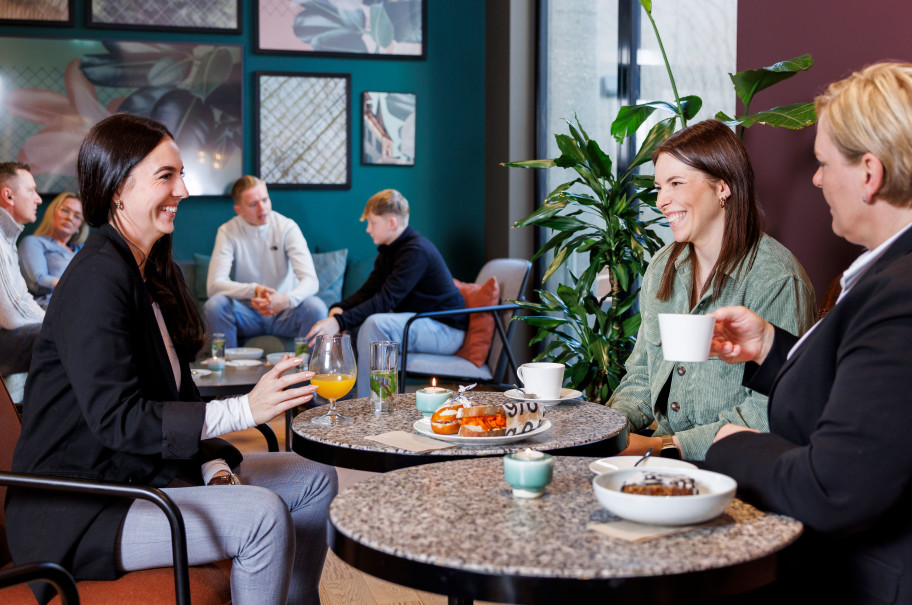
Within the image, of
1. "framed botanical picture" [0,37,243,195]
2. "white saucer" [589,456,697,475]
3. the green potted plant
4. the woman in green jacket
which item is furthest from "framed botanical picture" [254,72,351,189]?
"white saucer" [589,456,697,475]

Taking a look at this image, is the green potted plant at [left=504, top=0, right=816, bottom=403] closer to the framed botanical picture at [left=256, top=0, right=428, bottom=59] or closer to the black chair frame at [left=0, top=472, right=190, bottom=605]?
the black chair frame at [left=0, top=472, right=190, bottom=605]

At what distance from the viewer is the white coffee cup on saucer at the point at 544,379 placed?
187 cm

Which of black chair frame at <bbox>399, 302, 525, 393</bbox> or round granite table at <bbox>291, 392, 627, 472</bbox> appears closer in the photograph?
round granite table at <bbox>291, 392, 627, 472</bbox>

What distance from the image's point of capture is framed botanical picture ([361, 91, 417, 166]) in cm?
630

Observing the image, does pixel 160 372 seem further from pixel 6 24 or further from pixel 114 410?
pixel 6 24

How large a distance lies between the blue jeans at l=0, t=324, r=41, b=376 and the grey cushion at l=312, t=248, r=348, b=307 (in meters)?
2.05

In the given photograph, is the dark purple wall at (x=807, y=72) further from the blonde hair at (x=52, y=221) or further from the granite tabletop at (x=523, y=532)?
the blonde hair at (x=52, y=221)

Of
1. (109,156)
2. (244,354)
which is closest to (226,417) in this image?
(109,156)

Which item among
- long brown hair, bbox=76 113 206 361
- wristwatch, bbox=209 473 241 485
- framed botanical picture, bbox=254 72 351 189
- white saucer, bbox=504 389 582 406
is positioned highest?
framed botanical picture, bbox=254 72 351 189

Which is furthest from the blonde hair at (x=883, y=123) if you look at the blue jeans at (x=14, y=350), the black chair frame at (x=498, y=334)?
the blue jeans at (x=14, y=350)

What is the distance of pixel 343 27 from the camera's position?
6199 millimetres

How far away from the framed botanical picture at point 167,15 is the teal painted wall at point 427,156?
0.34ft

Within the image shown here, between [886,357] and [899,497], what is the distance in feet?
0.54

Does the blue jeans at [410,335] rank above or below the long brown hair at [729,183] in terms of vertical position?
below
